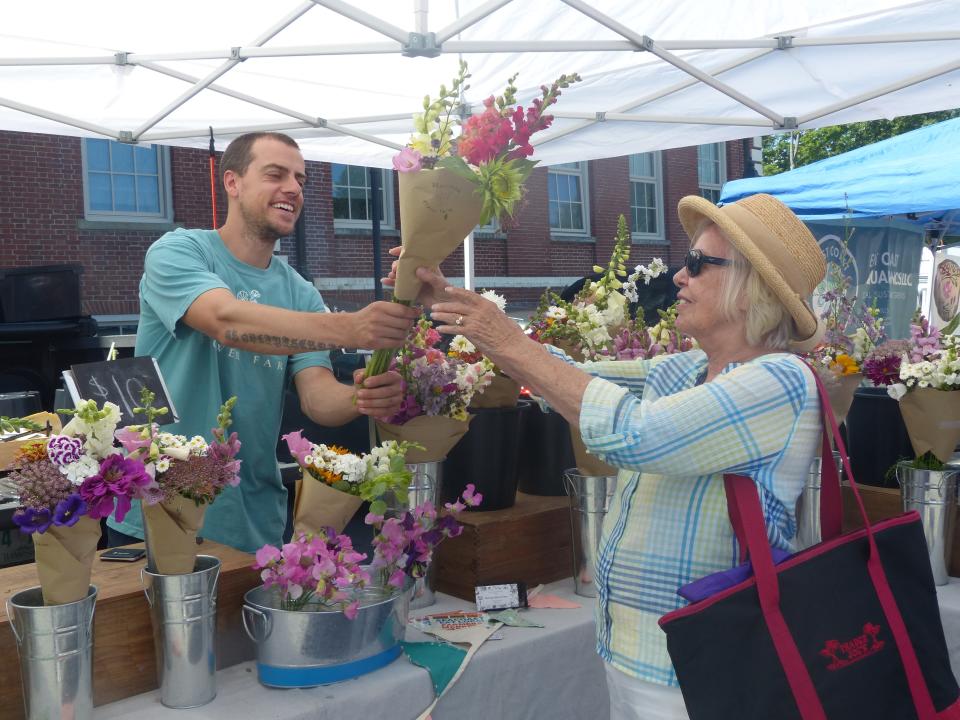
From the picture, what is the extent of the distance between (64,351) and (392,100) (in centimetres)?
383

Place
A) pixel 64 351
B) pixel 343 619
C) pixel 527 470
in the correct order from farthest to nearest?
pixel 64 351, pixel 527 470, pixel 343 619

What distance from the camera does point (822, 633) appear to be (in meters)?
1.42

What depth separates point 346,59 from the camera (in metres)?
4.96

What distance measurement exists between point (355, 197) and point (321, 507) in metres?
11.4

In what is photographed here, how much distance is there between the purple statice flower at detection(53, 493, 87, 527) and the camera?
1.39 m

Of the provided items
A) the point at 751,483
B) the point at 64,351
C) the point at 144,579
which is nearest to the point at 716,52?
the point at 751,483

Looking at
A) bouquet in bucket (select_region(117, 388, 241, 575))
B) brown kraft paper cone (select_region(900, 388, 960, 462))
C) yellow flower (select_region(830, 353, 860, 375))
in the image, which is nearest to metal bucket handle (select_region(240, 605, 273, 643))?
bouquet in bucket (select_region(117, 388, 241, 575))

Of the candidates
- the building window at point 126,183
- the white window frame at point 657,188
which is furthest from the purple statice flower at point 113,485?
the white window frame at point 657,188

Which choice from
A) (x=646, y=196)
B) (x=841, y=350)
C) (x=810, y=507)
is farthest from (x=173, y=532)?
(x=646, y=196)

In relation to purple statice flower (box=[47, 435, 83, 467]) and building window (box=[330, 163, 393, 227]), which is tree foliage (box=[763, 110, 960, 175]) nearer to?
building window (box=[330, 163, 393, 227])

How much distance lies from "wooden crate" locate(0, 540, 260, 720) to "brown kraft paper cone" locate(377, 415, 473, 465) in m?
0.44

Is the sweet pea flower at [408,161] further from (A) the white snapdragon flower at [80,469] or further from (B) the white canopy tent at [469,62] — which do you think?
(B) the white canopy tent at [469,62]

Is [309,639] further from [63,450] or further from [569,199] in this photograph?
[569,199]

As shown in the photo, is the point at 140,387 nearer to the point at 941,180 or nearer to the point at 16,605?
the point at 16,605
